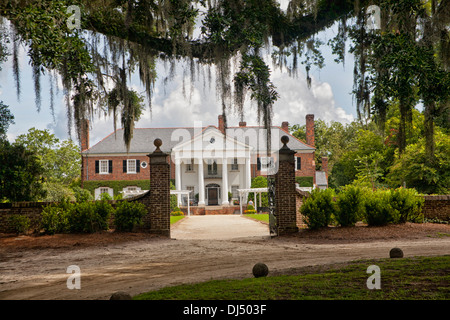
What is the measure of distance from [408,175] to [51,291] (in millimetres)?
18652

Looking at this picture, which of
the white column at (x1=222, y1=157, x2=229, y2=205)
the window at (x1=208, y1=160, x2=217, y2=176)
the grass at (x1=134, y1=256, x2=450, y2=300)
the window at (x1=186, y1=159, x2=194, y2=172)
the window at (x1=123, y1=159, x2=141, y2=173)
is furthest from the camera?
the window at (x1=208, y1=160, x2=217, y2=176)

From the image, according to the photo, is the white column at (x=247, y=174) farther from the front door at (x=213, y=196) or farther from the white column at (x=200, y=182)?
the white column at (x=200, y=182)

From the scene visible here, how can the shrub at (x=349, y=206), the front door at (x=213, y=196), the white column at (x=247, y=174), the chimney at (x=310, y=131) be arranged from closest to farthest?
the shrub at (x=349, y=206) → the white column at (x=247, y=174) → the front door at (x=213, y=196) → the chimney at (x=310, y=131)

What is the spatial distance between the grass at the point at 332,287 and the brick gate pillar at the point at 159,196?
6.54 metres

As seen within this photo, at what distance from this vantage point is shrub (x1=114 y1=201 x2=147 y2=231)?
11258 millimetres

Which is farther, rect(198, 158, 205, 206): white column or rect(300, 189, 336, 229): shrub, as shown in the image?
rect(198, 158, 205, 206): white column

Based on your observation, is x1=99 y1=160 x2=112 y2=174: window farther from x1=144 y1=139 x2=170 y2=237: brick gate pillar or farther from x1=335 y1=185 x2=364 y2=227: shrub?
x1=335 y1=185 x2=364 y2=227: shrub

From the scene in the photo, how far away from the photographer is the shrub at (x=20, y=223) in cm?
1125

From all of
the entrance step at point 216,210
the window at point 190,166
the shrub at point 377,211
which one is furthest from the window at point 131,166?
the shrub at point 377,211

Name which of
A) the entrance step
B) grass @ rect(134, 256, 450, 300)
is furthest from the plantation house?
grass @ rect(134, 256, 450, 300)

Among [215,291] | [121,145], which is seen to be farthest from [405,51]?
[121,145]

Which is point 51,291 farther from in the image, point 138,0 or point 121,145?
point 121,145

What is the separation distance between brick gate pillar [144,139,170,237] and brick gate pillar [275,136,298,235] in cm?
316

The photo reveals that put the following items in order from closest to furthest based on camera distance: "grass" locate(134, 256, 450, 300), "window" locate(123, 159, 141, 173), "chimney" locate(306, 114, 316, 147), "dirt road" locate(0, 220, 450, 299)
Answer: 1. "grass" locate(134, 256, 450, 300)
2. "dirt road" locate(0, 220, 450, 299)
3. "window" locate(123, 159, 141, 173)
4. "chimney" locate(306, 114, 316, 147)
